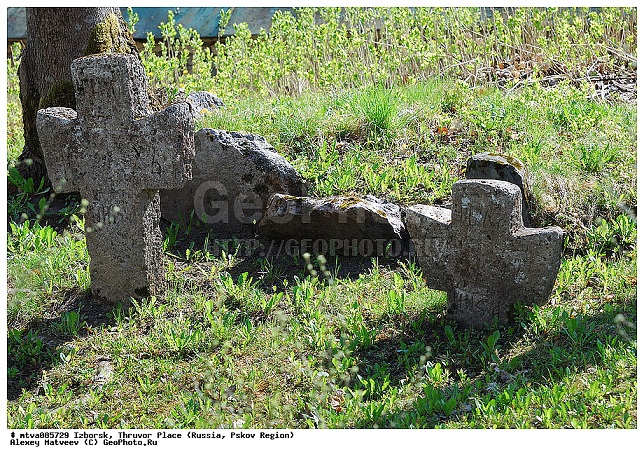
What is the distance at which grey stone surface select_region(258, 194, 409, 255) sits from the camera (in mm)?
5098

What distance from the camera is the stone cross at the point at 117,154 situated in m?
4.38

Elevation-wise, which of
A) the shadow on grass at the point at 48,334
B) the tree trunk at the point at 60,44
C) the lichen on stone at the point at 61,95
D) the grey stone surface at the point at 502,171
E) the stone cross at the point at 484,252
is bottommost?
the shadow on grass at the point at 48,334

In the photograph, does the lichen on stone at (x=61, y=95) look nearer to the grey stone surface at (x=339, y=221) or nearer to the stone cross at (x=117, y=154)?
the stone cross at (x=117, y=154)

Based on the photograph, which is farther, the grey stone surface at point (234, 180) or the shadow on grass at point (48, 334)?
the grey stone surface at point (234, 180)

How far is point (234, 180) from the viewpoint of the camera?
5.61 m

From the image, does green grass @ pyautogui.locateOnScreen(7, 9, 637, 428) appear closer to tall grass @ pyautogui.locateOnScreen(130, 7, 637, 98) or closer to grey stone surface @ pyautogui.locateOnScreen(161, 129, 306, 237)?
grey stone surface @ pyautogui.locateOnScreen(161, 129, 306, 237)

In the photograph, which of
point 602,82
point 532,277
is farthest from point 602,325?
point 602,82

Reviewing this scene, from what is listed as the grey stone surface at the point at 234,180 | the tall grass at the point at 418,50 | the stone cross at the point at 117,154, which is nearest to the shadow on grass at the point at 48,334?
the stone cross at the point at 117,154

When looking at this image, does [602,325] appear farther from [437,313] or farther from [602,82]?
[602,82]

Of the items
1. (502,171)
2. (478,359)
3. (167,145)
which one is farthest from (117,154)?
(502,171)

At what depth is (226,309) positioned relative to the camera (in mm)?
4590

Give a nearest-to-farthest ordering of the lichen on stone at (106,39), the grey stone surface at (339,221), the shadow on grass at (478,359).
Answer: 1. the shadow on grass at (478,359)
2. the grey stone surface at (339,221)
3. the lichen on stone at (106,39)

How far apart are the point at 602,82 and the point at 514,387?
16.7 ft

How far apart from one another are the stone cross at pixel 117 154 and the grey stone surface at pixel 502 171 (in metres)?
2.06
